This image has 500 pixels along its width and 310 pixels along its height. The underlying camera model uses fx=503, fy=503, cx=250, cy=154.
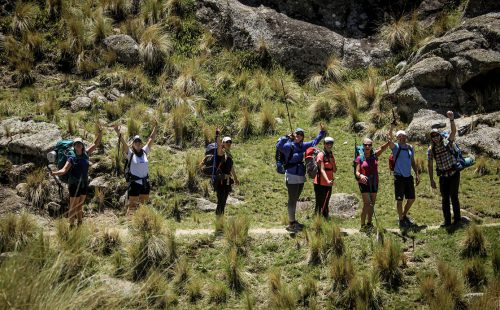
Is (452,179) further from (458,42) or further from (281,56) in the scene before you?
(281,56)

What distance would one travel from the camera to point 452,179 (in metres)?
9.39

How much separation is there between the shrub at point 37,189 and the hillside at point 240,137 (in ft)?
0.11

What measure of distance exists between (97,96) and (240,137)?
15.3 ft

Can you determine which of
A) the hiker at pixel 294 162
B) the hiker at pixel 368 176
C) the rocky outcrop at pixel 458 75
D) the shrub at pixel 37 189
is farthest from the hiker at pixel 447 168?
the shrub at pixel 37 189

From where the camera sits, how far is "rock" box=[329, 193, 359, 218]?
37.3ft

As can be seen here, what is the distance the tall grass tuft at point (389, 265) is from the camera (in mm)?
8102

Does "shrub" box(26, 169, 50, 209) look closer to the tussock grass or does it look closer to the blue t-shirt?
the tussock grass

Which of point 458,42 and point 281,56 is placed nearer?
point 458,42

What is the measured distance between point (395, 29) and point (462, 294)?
13.2m

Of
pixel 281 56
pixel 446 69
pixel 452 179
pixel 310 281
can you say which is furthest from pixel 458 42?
pixel 310 281

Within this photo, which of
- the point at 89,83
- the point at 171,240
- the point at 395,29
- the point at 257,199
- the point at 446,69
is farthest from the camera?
the point at 395,29

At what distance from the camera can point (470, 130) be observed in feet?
45.2

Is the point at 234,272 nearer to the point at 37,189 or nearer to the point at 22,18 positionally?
the point at 37,189

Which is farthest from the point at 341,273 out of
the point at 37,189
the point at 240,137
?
the point at 240,137
